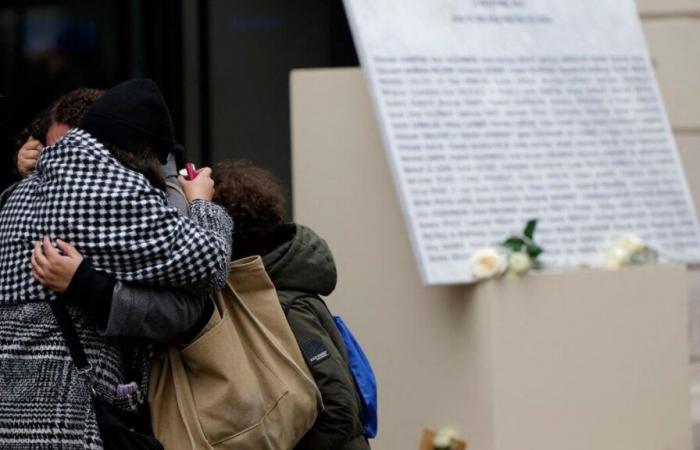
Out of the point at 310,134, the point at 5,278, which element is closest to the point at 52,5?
the point at 310,134

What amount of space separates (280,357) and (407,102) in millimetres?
1443

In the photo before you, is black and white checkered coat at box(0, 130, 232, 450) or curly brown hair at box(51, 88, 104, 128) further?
curly brown hair at box(51, 88, 104, 128)

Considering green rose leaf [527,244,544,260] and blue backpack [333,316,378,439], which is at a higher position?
green rose leaf [527,244,544,260]

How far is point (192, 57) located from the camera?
26.4ft

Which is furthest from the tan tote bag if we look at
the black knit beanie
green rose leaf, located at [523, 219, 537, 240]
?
green rose leaf, located at [523, 219, 537, 240]

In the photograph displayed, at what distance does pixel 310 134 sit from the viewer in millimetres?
5102

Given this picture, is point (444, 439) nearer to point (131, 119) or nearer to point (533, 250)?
point (533, 250)

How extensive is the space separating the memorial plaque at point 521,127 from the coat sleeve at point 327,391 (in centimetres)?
76

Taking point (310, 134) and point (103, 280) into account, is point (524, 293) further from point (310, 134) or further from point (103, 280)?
point (103, 280)

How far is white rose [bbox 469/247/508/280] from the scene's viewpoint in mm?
4551

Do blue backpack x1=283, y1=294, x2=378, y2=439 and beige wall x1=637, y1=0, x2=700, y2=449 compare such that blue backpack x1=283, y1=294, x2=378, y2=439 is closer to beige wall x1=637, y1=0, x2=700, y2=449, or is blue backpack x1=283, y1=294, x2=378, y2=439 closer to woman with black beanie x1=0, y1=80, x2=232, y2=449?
woman with black beanie x1=0, y1=80, x2=232, y2=449

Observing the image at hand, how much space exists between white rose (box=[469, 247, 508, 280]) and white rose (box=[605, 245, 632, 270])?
0.47 m

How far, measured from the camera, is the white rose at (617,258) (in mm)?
4840

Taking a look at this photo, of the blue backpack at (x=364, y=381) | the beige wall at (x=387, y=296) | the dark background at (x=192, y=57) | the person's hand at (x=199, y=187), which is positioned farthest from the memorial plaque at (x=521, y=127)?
the dark background at (x=192, y=57)
